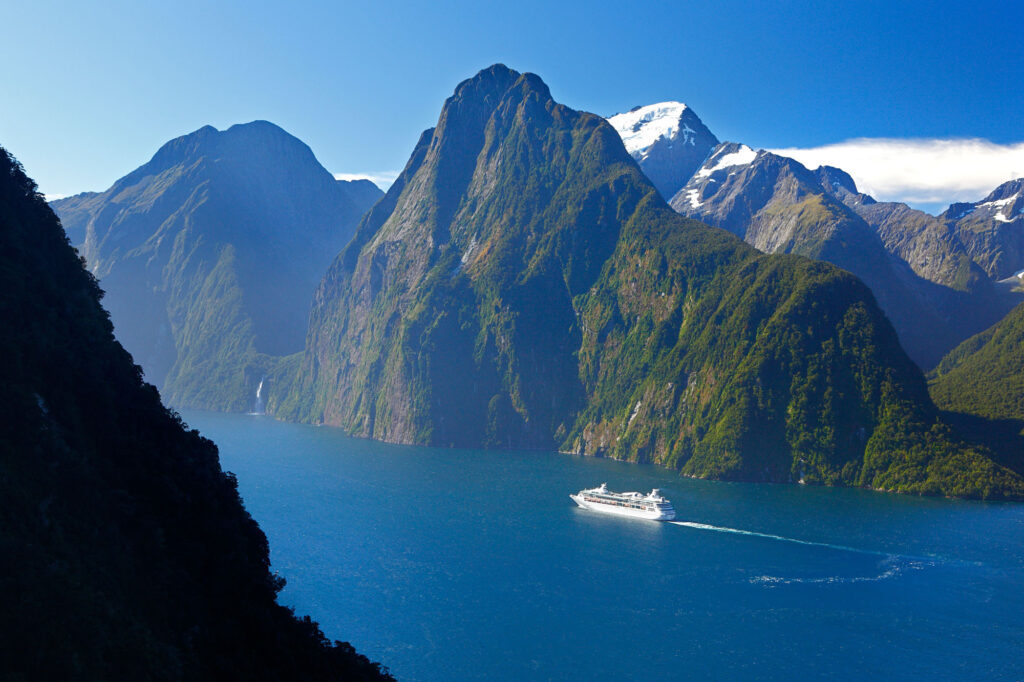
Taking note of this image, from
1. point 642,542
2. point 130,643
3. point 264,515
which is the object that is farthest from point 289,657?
point 264,515

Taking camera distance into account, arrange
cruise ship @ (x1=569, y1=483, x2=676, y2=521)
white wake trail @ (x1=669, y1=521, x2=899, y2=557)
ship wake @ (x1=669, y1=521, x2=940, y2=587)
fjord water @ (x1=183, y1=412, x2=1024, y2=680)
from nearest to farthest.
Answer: fjord water @ (x1=183, y1=412, x2=1024, y2=680) → ship wake @ (x1=669, y1=521, x2=940, y2=587) → white wake trail @ (x1=669, y1=521, x2=899, y2=557) → cruise ship @ (x1=569, y1=483, x2=676, y2=521)

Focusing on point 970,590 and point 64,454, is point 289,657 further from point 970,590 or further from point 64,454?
point 970,590

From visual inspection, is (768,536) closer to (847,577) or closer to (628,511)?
(847,577)

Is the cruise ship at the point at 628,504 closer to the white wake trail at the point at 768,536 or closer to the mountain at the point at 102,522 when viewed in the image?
the white wake trail at the point at 768,536

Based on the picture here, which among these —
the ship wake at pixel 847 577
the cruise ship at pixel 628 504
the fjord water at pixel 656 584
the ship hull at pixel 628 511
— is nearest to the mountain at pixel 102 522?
the fjord water at pixel 656 584

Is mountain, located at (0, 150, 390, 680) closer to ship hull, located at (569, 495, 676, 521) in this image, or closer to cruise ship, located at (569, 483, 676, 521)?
ship hull, located at (569, 495, 676, 521)

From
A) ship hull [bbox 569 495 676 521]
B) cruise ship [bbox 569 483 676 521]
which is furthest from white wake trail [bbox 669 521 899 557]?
cruise ship [bbox 569 483 676 521]

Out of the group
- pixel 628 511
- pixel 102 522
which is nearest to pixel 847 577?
pixel 628 511
